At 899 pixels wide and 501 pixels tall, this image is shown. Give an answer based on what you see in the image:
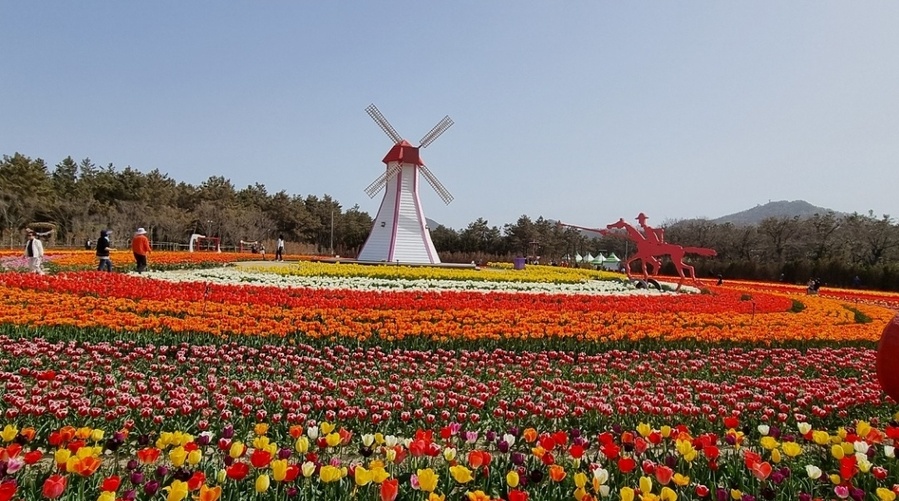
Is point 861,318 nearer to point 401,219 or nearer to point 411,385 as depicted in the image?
point 411,385

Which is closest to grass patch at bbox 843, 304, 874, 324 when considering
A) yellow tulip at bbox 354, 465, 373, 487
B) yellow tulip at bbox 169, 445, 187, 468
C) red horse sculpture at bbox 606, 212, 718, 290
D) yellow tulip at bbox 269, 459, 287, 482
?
red horse sculpture at bbox 606, 212, 718, 290

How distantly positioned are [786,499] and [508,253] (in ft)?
184

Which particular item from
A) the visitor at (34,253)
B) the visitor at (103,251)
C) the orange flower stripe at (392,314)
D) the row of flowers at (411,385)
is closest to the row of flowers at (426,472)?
the row of flowers at (411,385)

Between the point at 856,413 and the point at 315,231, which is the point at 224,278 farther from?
the point at 315,231

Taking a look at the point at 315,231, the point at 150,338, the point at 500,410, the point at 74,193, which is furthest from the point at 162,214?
the point at 500,410

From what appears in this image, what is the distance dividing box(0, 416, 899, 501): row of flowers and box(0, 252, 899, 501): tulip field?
1cm

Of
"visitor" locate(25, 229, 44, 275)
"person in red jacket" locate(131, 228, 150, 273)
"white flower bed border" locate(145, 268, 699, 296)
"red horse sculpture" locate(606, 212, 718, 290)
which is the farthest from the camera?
"red horse sculpture" locate(606, 212, 718, 290)

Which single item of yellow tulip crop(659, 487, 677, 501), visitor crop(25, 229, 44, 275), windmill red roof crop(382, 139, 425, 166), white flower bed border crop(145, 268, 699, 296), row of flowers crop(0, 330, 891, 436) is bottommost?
row of flowers crop(0, 330, 891, 436)

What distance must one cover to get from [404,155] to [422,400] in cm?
2421

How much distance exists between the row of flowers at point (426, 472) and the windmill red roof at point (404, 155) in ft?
A: 81.7

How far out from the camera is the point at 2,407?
400 cm

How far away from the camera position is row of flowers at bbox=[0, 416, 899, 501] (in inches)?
89.7

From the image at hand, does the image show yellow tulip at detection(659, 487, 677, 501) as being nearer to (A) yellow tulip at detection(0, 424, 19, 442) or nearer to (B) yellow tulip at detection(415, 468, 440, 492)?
(B) yellow tulip at detection(415, 468, 440, 492)

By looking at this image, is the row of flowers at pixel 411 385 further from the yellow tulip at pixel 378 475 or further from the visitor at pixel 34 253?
the visitor at pixel 34 253
